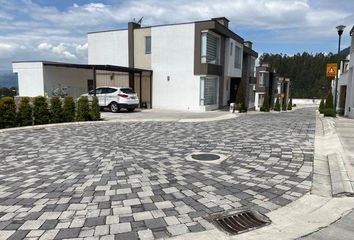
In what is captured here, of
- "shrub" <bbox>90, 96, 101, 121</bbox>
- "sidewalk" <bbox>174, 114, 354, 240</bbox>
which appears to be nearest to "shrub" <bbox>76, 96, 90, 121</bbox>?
"shrub" <bbox>90, 96, 101, 121</bbox>

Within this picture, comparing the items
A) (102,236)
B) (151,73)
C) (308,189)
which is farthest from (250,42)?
(102,236)

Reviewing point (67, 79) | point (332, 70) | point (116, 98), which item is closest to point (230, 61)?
point (332, 70)

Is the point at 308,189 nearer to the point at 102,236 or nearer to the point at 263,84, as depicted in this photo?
the point at 102,236

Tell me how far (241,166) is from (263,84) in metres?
46.3

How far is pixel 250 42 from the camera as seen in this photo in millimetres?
37344

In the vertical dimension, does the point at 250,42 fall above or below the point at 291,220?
above

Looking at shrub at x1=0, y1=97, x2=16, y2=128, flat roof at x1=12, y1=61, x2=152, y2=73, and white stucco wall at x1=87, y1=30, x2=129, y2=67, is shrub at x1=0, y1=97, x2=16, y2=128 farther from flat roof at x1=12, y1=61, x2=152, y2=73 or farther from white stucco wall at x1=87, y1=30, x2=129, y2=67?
white stucco wall at x1=87, y1=30, x2=129, y2=67

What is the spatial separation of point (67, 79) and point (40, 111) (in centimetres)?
1338

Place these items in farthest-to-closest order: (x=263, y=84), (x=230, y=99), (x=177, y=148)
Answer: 1. (x=263, y=84)
2. (x=230, y=99)
3. (x=177, y=148)

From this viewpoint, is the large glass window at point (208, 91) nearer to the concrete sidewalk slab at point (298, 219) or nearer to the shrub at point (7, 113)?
the shrub at point (7, 113)

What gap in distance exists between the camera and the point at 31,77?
23141 millimetres

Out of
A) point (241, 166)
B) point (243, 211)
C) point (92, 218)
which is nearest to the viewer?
point (92, 218)

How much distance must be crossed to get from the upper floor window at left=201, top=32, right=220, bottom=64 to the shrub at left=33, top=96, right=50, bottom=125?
41.9ft

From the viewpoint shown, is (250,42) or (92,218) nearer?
(92,218)
